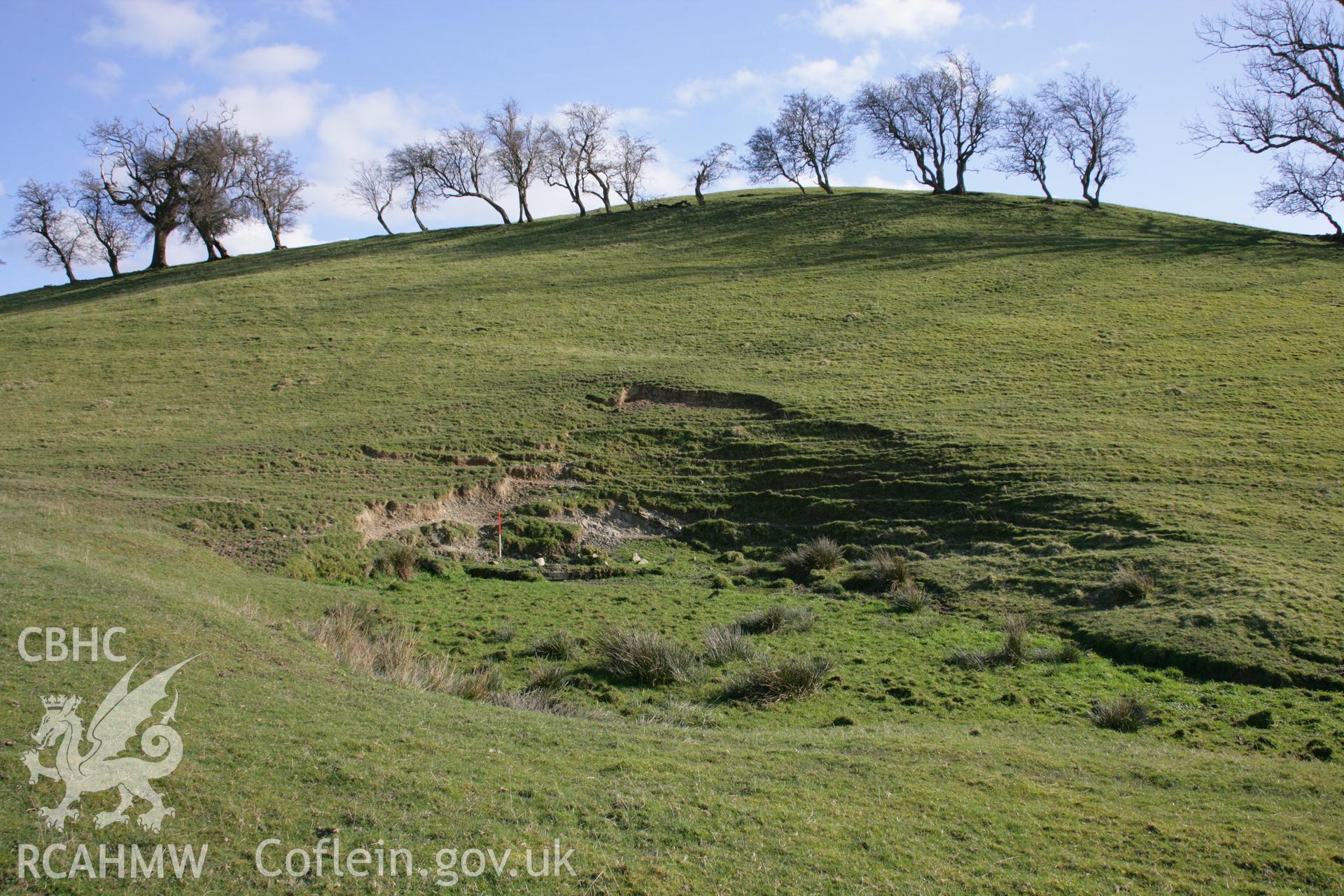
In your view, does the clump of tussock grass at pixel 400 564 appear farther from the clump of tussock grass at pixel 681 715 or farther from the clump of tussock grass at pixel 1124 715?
the clump of tussock grass at pixel 1124 715

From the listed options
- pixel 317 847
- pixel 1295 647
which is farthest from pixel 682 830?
pixel 1295 647

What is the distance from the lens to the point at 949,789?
27.6 feet

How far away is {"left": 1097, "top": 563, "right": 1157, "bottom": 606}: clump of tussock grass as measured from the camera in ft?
58.3

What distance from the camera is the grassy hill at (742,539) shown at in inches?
288

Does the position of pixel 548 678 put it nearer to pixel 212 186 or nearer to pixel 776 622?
pixel 776 622

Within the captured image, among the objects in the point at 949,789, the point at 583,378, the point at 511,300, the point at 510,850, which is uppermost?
the point at 511,300

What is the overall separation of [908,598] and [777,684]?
21.5 ft

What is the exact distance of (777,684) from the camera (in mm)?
13742

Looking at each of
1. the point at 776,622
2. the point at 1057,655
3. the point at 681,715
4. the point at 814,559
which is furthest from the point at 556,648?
the point at 1057,655

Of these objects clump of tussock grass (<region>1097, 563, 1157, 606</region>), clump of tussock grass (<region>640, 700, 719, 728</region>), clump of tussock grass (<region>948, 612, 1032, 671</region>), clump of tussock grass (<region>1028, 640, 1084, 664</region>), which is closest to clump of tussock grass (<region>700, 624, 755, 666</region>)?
clump of tussock grass (<region>640, 700, 719, 728</region>)

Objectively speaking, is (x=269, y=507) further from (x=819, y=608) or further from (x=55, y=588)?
(x=819, y=608)

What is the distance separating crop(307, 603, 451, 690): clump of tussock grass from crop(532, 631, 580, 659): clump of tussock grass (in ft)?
5.88

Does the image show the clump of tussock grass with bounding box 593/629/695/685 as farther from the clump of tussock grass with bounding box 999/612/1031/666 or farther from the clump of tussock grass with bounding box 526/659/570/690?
the clump of tussock grass with bounding box 999/612/1031/666

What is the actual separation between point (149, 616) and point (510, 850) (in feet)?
24.6
